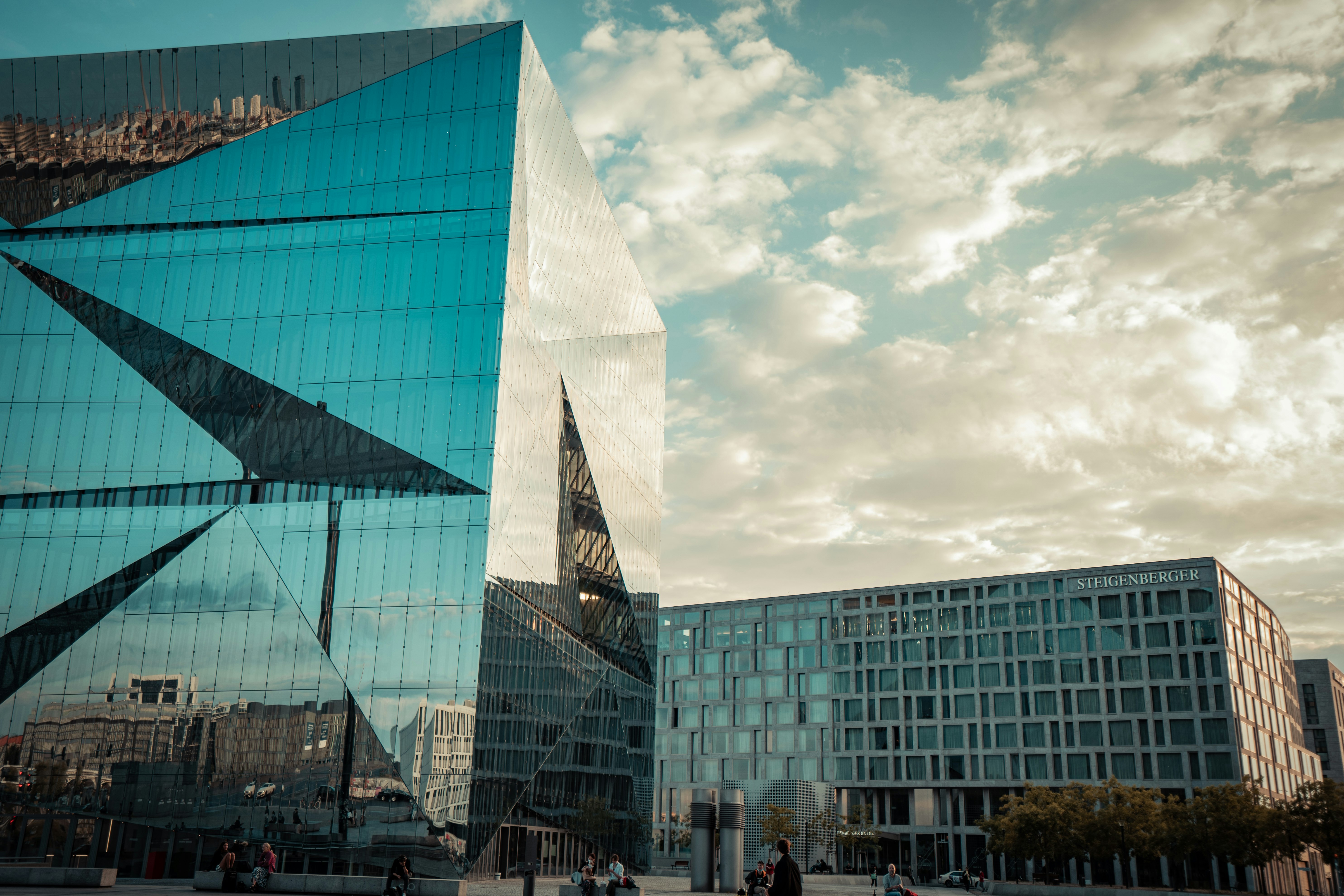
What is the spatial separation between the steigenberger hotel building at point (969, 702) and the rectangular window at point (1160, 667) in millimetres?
164

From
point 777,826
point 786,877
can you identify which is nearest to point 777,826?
point 777,826

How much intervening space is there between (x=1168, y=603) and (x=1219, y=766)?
14.4 metres

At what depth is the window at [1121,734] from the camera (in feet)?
320

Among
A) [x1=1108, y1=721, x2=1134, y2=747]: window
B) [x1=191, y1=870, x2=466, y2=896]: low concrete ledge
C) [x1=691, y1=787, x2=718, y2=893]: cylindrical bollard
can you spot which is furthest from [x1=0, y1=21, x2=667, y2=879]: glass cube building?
[x1=1108, y1=721, x2=1134, y2=747]: window

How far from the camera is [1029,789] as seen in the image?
81.6 meters

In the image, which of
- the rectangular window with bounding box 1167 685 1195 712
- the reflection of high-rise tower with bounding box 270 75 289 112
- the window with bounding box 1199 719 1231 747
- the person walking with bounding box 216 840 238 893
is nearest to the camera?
the person walking with bounding box 216 840 238 893

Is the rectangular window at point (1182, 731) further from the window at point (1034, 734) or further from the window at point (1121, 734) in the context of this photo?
the window at point (1034, 734)

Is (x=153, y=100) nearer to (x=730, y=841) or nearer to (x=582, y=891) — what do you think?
(x=582, y=891)

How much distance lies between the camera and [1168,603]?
9881 centimetres

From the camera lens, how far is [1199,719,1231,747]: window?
93438mm

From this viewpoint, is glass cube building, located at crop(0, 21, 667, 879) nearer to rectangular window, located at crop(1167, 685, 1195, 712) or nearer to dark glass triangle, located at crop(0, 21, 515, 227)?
dark glass triangle, located at crop(0, 21, 515, 227)

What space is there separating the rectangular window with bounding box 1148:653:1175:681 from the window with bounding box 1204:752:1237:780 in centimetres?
718

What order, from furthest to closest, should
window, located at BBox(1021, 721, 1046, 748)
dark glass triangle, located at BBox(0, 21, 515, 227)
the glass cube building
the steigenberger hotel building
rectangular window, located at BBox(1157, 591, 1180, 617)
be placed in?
window, located at BBox(1021, 721, 1046, 748) < rectangular window, located at BBox(1157, 591, 1180, 617) < the steigenberger hotel building < dark glass triangle, located at BBox(0, 21, 515, 227) < the glass cube building

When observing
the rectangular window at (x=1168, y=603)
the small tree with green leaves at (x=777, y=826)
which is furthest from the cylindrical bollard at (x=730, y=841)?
the rectangular window at (x=1168, y=603)
